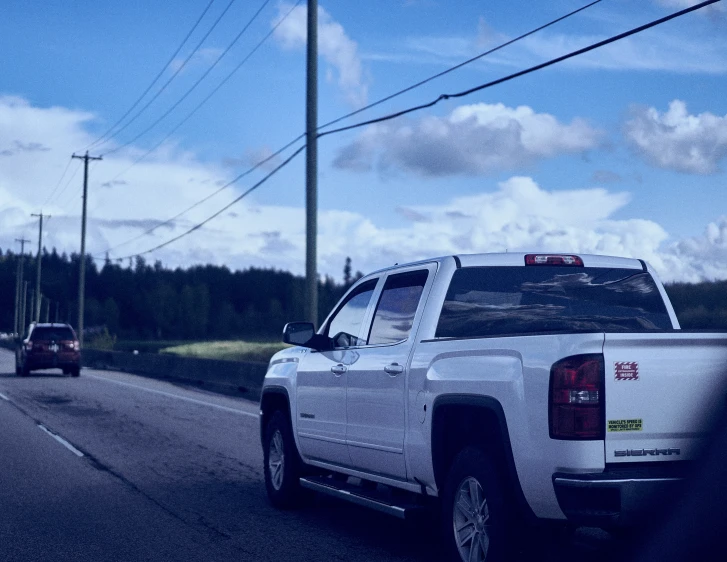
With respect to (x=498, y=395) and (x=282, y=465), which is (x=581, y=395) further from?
(x=282, y=465)

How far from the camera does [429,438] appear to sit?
657 centimetres

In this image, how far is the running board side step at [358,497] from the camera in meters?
6.84

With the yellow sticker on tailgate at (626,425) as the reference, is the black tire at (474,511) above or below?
below

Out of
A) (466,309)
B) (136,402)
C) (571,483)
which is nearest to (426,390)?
(466,309)

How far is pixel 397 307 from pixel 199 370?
24527 millimetres

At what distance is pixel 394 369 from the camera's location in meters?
7.14

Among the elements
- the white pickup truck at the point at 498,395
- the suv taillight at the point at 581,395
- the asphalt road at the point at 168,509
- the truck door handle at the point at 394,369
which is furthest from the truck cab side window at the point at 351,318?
the suv taillight at the point at 581,395

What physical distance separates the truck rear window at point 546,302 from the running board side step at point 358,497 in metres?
1.20

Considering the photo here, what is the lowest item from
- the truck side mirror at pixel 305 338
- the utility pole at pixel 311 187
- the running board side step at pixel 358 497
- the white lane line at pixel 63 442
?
the white lane line at pixel 63 442

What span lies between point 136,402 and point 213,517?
1417cm

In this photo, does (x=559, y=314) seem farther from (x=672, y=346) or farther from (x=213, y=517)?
(x=213, y=517)

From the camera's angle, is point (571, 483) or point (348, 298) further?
point (348, 298)

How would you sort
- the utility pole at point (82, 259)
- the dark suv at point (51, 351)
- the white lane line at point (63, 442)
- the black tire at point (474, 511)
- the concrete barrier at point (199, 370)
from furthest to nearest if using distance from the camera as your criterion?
1. the utility pole at point (82, 259)
2. the dark suv at point (51, 351)
3. the concrete barrier at point (199, 370)
4. the white lane line at point (63, 442)
5. the black tire at point (474, 511)

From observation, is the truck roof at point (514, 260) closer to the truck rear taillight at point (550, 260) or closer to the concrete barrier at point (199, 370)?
the truck rear taillight at point (550, 260)
